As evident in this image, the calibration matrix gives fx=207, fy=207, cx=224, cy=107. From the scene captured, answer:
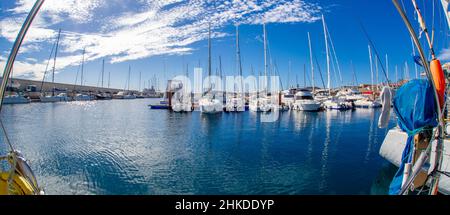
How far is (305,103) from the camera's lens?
41.4 metres

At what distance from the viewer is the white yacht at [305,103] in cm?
4097

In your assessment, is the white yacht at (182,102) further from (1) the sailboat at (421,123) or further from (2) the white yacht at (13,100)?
(2) the white yacht at (13,100)

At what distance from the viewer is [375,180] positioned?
9016 millimetres

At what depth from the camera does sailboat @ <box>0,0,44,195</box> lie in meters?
3.03

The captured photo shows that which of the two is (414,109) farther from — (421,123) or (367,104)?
(367,104)

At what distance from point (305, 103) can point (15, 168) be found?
42738 mm

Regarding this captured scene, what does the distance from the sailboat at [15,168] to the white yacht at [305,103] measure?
139 ft

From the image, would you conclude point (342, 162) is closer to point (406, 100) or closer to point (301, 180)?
point (301, 180)

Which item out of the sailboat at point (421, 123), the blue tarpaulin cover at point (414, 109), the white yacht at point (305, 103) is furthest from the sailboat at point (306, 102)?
the blue tarpaulin cover at point (414, 109)

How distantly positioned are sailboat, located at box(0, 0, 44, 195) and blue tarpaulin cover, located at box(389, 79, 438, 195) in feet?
22.5

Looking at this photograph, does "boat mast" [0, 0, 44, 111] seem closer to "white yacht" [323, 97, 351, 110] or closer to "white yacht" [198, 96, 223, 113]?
"white yacht" [198, 96, 223, 113]

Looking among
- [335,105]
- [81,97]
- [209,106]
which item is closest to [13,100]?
[81,97]
